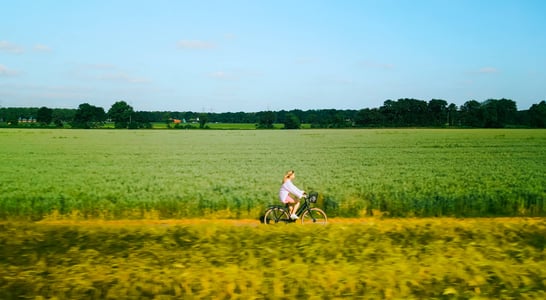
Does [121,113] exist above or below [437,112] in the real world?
below

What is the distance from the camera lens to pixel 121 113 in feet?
270

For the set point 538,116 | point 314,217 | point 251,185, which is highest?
point 538,116

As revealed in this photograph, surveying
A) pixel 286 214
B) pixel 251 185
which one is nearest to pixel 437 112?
pixel 251 185

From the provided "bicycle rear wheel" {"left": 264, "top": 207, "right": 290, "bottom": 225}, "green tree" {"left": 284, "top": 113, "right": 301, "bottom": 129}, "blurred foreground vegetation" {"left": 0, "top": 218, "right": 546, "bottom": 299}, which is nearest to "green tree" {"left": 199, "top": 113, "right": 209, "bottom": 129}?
"green tree" {"left": 284, "top": 113, "right": 301, "bottom": 129}

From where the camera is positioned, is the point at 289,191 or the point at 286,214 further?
the point at 286,214

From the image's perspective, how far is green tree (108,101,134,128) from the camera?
7978cm

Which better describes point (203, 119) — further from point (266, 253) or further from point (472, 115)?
point (266, 253)

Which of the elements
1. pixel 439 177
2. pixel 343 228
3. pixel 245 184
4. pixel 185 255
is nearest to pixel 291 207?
pixel 343 228

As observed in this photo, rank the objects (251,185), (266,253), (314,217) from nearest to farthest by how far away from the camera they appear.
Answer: (266,253) → (314,217) → (251,185)

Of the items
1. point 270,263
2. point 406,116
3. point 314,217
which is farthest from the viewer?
point 406,116

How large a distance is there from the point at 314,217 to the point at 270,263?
7.15 m

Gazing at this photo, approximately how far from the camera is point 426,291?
555 centimetres

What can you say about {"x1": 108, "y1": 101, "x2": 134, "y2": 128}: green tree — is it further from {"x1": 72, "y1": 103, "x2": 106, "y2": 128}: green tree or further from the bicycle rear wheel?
the bicycle rear wheel

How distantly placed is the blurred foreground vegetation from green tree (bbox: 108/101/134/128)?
76.4 m
